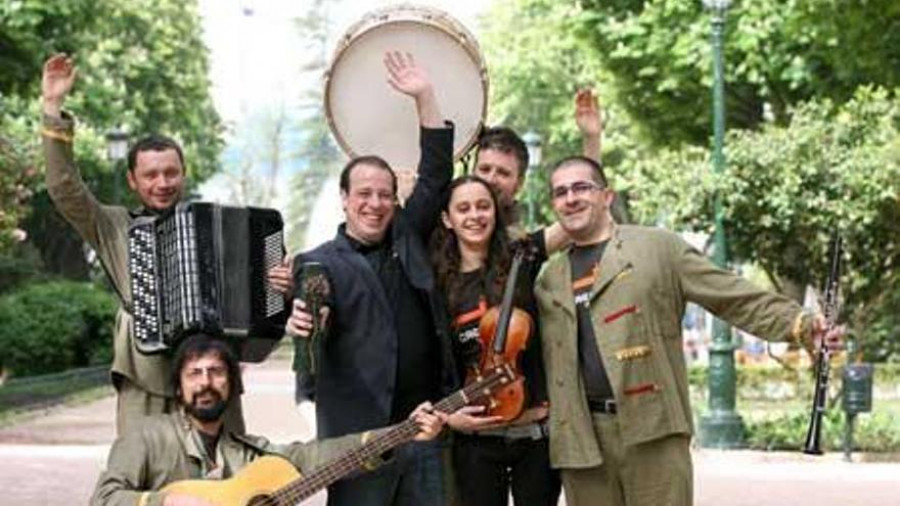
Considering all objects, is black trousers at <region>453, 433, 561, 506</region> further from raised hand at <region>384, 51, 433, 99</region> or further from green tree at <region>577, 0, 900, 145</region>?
green tree at <region>577, 0, 900, 145</region>

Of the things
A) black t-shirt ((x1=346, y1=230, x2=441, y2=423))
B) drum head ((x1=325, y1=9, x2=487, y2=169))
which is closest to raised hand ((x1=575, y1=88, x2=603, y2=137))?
drum head ((x1=325, y1=9, x2=487, y2=169))

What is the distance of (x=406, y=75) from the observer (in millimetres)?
6570

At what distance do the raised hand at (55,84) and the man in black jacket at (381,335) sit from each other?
44.7 inches

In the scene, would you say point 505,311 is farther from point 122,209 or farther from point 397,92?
point 122,209

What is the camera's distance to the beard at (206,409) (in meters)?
5.77

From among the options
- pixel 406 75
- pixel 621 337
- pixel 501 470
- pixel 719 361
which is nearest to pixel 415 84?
pixel 406 75

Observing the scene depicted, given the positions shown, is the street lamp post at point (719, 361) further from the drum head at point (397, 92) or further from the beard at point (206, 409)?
the beard at point (206, 409)

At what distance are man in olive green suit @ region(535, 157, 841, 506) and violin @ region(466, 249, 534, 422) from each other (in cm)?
14

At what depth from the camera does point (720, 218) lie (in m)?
19.9

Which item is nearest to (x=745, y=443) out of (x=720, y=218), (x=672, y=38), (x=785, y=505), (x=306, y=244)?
(x=720, y=218)

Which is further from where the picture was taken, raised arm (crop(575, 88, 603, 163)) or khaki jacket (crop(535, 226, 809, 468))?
raised arm (crop(575, 88, 603, 163))

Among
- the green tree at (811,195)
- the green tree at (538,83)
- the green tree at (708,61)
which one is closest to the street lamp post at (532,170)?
the green tree at (708,61)

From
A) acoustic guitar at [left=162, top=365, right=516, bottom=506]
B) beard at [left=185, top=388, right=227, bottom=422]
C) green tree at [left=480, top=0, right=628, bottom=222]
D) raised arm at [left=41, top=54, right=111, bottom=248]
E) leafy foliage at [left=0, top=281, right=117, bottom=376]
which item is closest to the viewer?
acoustic guitar at [left=162, top=365, right=516, bottom=506]

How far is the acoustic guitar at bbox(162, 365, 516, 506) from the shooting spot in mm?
5621
